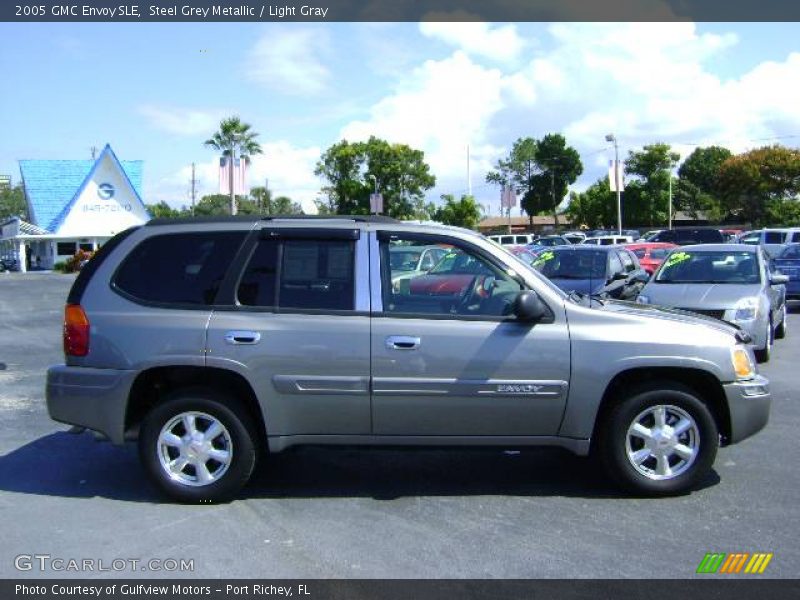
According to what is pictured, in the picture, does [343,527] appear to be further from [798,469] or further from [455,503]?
[798,469]

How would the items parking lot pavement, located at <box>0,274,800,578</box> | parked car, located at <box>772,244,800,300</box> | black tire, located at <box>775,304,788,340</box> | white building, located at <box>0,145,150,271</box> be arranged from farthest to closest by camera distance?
white building, located at <box>0,145,150,271</box> → parked car, located at <box>772,244,800,300</box> → black tire, located at <box>775,304,788,340</box> → parking lot pavement, located at <box>0,274,800,578</box>

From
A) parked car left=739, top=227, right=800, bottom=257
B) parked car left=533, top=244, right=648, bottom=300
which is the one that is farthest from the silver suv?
parked car left=739, top=227, right=800, bottom=257

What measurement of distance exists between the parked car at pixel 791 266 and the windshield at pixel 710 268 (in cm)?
630

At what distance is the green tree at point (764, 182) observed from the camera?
195ft

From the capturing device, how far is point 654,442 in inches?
213

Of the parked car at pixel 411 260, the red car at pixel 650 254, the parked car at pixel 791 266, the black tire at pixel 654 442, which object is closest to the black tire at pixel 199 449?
the parked car at pixel 411 260

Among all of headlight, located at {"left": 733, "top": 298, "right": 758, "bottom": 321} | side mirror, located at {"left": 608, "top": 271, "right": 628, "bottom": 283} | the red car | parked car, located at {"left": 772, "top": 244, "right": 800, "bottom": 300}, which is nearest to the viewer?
headlight, located at {"left": 733, "top": 298, "right": 758, "bottom": 321}

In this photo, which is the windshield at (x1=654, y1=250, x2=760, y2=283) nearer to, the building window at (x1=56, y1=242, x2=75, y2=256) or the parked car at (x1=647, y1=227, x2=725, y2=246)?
the parked car at (x1=647, y1=227, x2=725, y2=246)

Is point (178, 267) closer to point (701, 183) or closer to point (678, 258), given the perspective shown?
point (678, 258)

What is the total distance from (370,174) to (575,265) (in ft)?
146

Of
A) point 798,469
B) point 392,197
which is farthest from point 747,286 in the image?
point 392,197

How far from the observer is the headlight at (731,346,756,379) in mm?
5441

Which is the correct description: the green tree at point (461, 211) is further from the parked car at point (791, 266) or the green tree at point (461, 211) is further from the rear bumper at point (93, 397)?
the rear bumper at point (93, 397)

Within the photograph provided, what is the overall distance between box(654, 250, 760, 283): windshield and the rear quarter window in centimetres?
782
